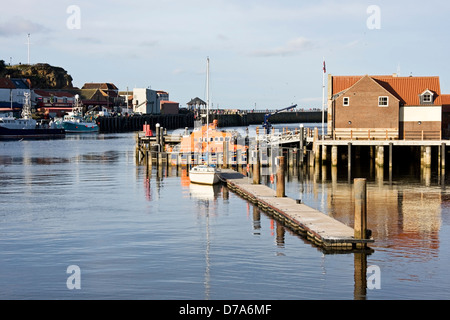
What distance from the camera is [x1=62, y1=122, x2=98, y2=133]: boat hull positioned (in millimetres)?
169062

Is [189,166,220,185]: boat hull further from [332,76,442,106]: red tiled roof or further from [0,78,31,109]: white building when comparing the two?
[0,78,31,109]: white building

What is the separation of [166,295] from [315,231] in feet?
29.1

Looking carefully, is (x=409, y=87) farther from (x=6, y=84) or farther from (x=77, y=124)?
(x=6, y=84)

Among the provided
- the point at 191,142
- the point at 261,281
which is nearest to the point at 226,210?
the point at 261,281

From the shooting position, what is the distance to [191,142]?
6475 cm

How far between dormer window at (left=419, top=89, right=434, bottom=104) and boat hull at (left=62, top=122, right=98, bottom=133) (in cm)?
11659

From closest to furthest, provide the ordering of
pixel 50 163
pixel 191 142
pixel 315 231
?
pixel 315 231, pixel 191 142, pixel 50 163

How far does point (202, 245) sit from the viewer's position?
28.8 m

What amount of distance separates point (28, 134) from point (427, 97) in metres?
100

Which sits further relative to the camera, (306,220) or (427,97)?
(427,97)

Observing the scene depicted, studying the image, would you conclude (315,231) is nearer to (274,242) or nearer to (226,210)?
(274,242)

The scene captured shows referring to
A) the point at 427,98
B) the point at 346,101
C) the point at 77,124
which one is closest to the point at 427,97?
the point at 427,98

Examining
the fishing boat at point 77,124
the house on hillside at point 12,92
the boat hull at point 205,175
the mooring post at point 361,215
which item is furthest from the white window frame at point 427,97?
the house on hillside at point 12,92

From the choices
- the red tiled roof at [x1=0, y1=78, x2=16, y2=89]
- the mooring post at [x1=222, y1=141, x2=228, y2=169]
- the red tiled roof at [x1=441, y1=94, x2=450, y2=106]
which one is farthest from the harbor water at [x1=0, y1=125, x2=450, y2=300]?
the red tiled roof at [x1=0, y1=78, x2=16, y2=89]
